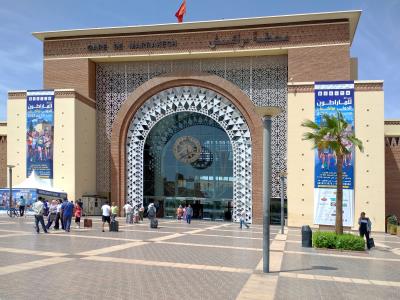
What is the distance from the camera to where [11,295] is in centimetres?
750

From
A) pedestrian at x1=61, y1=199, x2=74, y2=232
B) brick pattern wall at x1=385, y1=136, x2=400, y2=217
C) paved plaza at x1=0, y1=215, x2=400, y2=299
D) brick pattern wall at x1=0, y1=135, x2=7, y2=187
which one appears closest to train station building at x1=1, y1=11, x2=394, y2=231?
brick pattern wall at x1=0, y1=135, x2=7, y2=187

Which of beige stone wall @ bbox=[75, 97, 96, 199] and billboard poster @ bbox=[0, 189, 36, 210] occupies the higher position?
beige stone wall @ bbox=[75, 97, 96, 199]

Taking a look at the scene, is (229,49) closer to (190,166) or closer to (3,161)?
(190,166)

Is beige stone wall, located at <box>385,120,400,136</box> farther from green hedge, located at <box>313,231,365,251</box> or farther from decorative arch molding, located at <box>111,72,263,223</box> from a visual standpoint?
green hedge, located at <box>313,231,365,251</box>

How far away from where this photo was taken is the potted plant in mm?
24670

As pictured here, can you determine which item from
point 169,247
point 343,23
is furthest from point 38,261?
point 343,23

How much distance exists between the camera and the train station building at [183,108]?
28781mm

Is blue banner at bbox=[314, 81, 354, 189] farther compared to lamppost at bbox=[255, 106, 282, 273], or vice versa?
blue banner at bbox=[314, 81, 354, 189]

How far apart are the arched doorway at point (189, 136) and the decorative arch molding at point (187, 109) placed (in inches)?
2.8

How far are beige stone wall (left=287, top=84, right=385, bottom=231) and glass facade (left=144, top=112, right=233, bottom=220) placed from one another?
5466 mm

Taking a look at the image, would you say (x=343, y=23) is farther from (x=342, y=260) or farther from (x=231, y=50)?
(x=342, y=260)

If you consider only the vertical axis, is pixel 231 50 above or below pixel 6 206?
above

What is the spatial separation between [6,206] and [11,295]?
75.3 ft

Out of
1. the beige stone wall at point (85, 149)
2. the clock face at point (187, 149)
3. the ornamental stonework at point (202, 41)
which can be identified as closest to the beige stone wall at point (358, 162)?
the ornamental stonework at point (202, 41)
